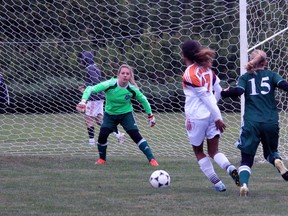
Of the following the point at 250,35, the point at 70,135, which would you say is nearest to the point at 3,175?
the point at 250,35

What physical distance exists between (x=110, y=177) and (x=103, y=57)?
190 inches

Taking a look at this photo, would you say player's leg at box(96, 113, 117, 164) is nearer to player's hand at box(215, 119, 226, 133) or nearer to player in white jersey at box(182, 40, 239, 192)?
player in white jersey at box(182, 40, 239, 192)

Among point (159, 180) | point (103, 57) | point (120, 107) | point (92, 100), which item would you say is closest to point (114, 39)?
point (103, 57)

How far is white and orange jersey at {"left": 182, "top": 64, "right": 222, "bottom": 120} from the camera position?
290 inches

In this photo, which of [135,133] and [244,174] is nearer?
[244,174]

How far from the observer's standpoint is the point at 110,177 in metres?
8.95

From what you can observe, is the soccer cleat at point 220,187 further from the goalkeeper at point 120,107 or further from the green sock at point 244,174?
the goalkeeper at point 120,107

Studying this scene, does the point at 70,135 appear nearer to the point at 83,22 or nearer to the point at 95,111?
the point at 95,111

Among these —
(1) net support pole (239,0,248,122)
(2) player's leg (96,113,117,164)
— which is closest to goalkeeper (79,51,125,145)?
(2) player's leg (96,113,117,164)

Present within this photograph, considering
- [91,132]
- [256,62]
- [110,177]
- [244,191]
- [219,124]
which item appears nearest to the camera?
[244,191]

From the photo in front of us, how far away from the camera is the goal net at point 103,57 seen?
12.4 metres

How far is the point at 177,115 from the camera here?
45.8ft

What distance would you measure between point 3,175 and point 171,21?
5318 mm

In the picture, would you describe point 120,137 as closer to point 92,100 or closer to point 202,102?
point 92,100
